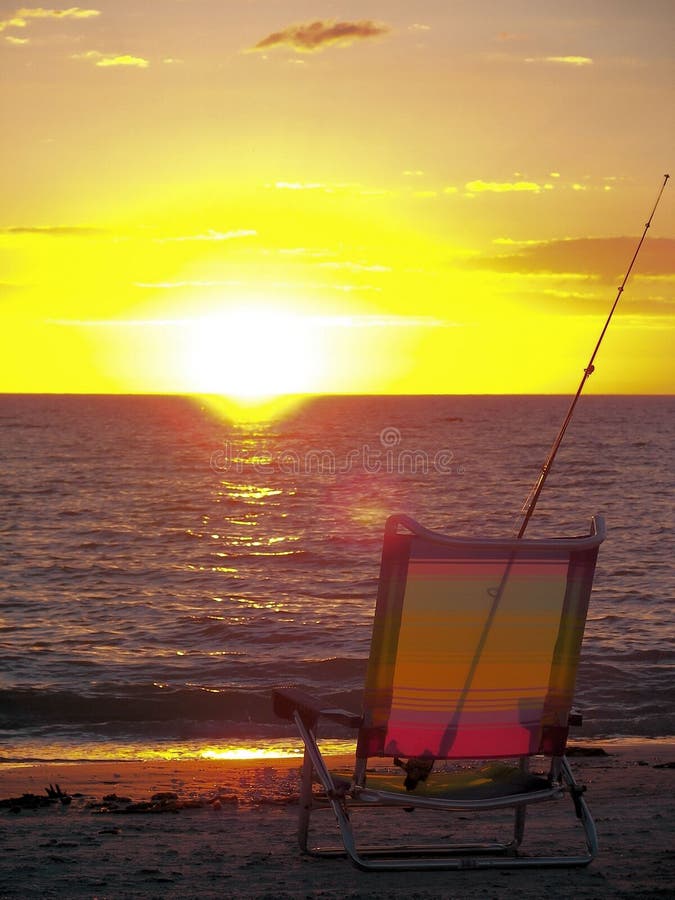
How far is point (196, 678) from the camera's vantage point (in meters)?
11.9

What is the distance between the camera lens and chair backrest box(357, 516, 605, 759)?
4.31 m

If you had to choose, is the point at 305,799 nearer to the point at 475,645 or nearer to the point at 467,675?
the point at 467,675

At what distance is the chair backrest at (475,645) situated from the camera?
431 cm

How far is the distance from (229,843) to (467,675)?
1706mm

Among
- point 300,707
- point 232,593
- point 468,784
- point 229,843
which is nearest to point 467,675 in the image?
point 468,784

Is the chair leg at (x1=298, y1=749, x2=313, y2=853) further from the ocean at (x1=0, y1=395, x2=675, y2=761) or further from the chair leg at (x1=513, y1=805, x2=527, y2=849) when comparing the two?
the ocean at (x1=0, y1=395, x2=675, y2=761)

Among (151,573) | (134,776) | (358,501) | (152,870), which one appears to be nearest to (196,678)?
(134,776)

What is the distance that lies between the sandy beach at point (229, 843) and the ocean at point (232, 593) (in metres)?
1.88

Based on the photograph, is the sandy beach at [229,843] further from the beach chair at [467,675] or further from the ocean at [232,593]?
the ocean at [232,593]

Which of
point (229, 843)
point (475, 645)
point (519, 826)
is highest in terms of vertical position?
point (475, 645)

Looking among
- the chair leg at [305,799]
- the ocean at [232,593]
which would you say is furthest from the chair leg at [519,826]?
the ocean at [232,593]

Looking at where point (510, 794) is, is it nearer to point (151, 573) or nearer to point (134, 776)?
point (134, 776)

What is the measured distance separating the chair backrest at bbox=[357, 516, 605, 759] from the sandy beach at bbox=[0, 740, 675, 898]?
25.9 inches

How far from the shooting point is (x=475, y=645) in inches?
175
